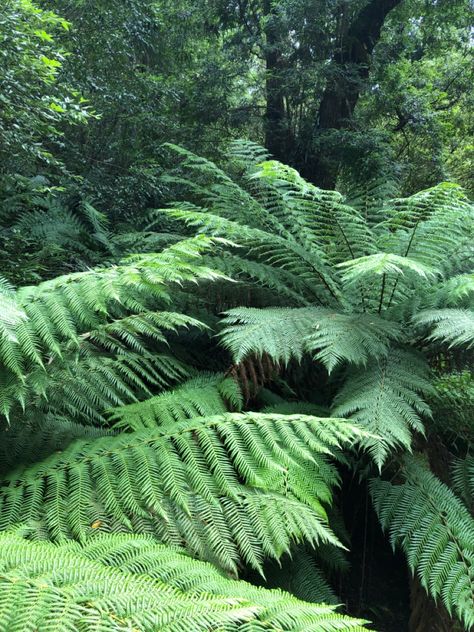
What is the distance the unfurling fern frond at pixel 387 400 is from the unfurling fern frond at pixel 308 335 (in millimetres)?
80

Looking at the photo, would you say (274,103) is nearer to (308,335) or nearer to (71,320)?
(308,335)

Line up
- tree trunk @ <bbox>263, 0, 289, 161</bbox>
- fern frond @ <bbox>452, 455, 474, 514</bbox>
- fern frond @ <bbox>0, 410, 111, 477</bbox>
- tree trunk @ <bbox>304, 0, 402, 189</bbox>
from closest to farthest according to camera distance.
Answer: fern frond @ <bbox>0, 410, 111, 477</bbox>, fern frond @ <bbox>452, 455, 474, 514</bbox>, tree trunk @ <bbox>304, 0, 402, 189</bbox>, tree trunk @ <bbox>263, 0, 289, 161</bbox>

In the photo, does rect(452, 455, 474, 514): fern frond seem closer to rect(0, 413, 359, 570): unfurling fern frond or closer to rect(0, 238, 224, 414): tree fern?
rect(0, 413, 359, 570): unfurling fern frond

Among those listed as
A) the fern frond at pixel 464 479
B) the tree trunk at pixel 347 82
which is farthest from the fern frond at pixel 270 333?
the tree trunk at pixel 347 82

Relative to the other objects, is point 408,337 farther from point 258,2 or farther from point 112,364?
point 258,2

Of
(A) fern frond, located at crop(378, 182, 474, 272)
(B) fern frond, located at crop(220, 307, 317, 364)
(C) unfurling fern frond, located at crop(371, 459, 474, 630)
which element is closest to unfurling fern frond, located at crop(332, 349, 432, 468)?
(C) unfurling fern frond, located at crop(371, 459, 474, 630)

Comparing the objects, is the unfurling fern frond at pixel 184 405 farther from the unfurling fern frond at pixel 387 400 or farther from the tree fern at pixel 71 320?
the unfurling fern frond at pixel 387 400

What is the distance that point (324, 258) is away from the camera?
107 inches

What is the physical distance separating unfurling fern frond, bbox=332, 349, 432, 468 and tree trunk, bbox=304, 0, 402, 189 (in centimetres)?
376

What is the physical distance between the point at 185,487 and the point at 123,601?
0.59 metres

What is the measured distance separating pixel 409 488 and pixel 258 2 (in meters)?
6.18

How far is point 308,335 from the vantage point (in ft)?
6.52

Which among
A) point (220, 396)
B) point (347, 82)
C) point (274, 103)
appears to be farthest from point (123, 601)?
point (274, 103)

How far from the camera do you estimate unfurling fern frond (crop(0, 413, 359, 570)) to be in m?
1.19
